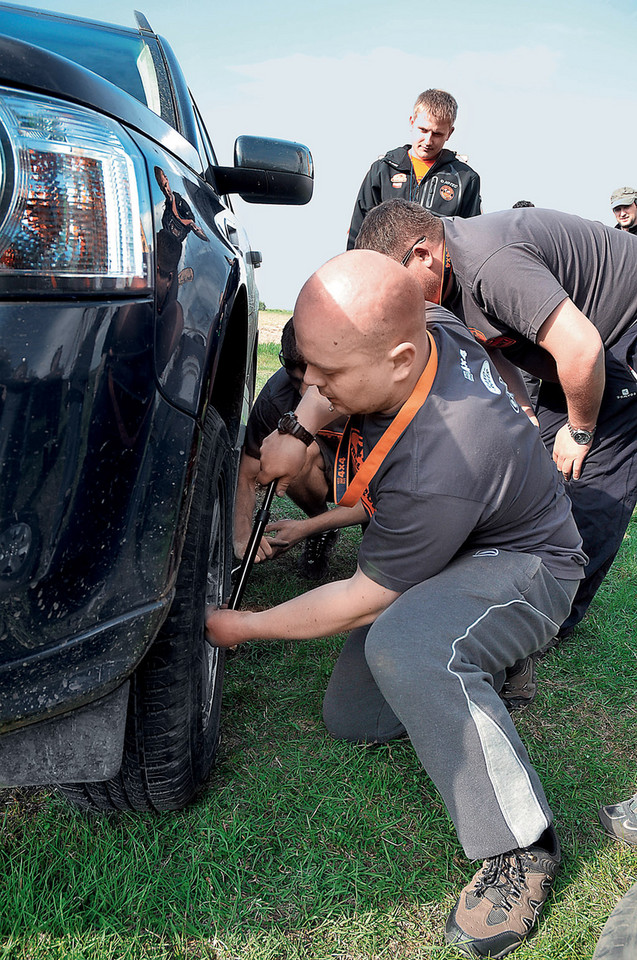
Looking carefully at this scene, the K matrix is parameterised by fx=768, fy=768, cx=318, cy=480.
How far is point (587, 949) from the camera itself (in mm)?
1461

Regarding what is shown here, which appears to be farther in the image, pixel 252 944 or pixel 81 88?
pixel 252 944

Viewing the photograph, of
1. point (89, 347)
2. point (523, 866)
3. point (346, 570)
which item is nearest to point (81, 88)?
point (89, 347)

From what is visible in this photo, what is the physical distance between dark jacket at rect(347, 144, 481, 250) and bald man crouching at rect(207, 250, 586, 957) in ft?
9.27

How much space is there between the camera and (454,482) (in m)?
1.50

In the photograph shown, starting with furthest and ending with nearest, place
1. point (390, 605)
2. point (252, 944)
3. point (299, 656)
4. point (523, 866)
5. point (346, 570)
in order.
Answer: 1. point (346, 570)
2. point (299, 656)
3. point (390, 605)
4. point (523, 866)
5. point (252, 944)

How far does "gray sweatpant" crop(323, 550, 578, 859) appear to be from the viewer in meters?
1.50

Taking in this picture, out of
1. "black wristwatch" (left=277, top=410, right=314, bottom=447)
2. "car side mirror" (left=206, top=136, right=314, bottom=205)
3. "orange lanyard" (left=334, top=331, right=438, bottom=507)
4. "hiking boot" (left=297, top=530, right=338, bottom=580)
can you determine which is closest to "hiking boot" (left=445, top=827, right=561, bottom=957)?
"orange lanyard" (left=334, top=331, right=438, bottom=507)

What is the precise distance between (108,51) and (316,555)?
71.6 inches

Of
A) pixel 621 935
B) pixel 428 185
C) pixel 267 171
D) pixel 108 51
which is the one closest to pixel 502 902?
pixel 621 935

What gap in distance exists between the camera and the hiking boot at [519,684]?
6.97 ft

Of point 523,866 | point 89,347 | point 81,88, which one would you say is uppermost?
point 81,88

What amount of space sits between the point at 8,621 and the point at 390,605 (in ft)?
2.74

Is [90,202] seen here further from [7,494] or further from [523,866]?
[523,866]

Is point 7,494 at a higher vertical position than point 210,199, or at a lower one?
lower
